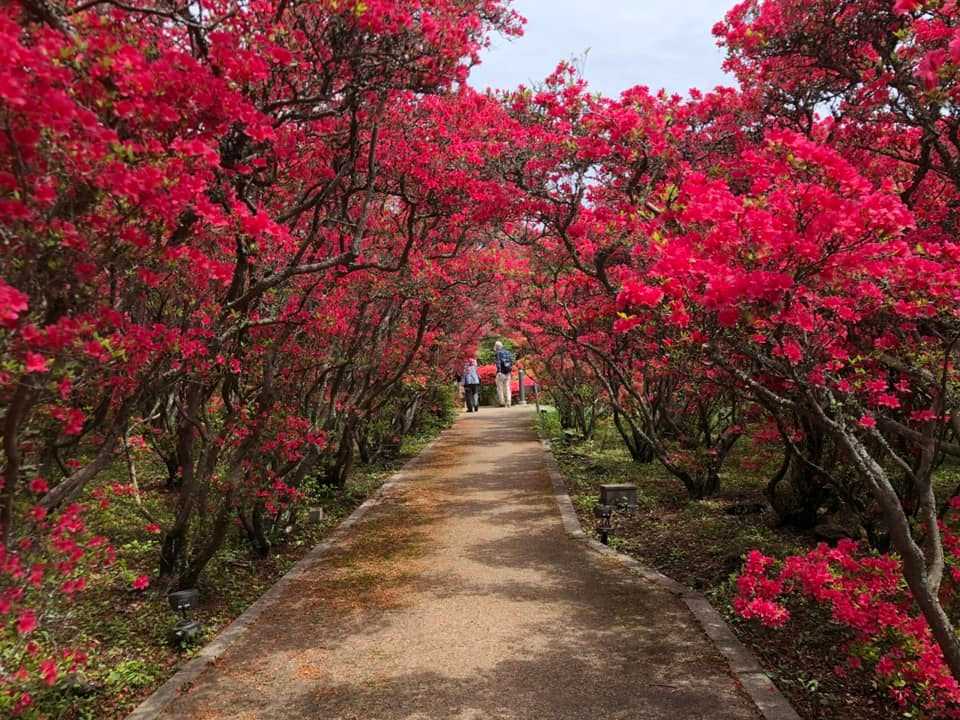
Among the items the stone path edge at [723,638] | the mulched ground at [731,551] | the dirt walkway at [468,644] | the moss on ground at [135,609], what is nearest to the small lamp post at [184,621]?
the moss on ground at [135,609]

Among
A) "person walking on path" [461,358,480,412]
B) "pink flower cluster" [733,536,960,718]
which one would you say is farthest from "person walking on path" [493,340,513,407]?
"pink flower cluster" [733,536,960,718]

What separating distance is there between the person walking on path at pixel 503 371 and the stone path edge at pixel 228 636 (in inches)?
633

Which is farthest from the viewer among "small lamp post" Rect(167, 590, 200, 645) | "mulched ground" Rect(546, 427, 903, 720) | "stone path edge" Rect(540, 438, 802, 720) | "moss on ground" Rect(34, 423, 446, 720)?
"small lamp post" Rect(167, 590, 200, 645)

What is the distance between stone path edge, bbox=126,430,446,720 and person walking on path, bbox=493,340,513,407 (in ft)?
52.7

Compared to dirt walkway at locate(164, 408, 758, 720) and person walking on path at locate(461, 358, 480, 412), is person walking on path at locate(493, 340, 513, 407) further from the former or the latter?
dirt walkway at locate(164, 408, 758, 720)

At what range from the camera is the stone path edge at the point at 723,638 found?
347cm

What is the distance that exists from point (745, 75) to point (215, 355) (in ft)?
16.1

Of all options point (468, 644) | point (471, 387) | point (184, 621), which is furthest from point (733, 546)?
point (471, 387)

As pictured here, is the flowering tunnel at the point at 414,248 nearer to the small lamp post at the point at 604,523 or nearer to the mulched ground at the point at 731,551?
the mulched ground at the point at 731,551

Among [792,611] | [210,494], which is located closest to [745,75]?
[792,611]

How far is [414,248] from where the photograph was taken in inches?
332

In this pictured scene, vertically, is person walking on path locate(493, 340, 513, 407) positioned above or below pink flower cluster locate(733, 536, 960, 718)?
above

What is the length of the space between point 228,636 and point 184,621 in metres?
0.33

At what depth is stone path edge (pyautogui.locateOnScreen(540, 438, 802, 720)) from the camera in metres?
3.47
